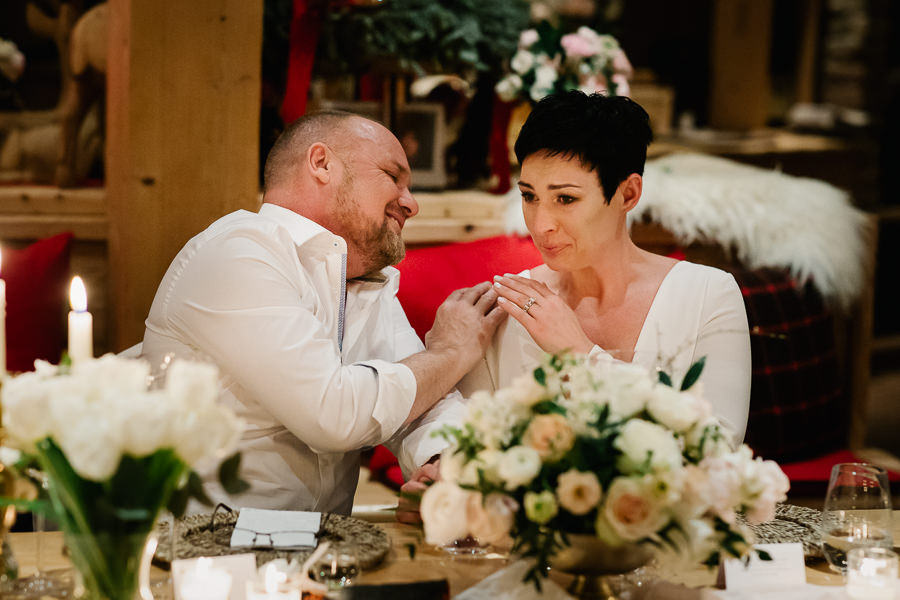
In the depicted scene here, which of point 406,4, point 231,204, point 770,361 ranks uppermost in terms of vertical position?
point 406,4

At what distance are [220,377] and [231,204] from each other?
0.65 meters

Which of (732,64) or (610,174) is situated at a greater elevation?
(732,64)

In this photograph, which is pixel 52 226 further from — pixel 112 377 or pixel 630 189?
A: pixel 112 377

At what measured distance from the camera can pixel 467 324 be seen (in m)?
2.06

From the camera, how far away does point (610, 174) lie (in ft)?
6.41

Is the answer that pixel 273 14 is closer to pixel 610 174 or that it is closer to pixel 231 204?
pixel 231 204

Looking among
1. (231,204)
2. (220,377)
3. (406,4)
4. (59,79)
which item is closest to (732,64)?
(406,4)

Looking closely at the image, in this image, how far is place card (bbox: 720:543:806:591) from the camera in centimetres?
136

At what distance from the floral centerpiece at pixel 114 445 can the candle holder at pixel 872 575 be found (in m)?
0.83

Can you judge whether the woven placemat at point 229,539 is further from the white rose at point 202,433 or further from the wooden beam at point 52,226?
the wooden beam at point 52,226

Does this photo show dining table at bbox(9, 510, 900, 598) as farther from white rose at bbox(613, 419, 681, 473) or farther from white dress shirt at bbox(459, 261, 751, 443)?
white dress shirt at bbox(459, 261, 751, 443)

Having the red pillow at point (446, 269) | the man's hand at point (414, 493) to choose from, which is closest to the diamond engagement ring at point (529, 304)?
the man's hand at point (414, 493)

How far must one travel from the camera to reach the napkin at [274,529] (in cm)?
142

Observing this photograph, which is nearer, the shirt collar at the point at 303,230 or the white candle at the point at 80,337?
the white candle at the point at 80,337
